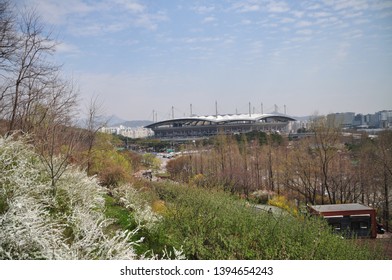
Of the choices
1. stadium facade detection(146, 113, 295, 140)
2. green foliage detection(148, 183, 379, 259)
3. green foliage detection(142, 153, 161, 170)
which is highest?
stadium facade detection(146, 113, 295, 140)

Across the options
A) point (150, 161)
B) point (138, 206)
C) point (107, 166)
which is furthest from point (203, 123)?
point (150, 161)

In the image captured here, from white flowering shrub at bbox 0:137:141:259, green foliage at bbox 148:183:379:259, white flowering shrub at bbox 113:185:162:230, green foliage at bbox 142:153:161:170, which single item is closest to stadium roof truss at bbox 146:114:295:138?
white flowering shrub at bbox 113:185:162:230

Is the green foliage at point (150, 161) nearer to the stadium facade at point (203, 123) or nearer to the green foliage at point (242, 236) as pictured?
the stadium facade at point (203, 123)

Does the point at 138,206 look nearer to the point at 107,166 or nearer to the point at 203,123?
the point at 203,123

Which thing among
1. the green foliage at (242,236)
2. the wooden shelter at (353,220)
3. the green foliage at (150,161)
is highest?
the green foliage at (150,161)

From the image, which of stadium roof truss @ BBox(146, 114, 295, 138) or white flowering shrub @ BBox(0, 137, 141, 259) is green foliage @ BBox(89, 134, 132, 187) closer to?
stadium roof truss @ BBox(146, 114, 295, 138)

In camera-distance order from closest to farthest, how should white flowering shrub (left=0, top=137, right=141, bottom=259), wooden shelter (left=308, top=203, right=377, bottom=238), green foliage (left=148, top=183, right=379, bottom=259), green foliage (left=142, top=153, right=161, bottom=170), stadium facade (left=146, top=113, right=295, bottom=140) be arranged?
white flowering shrub (left=0, top=137, right=141, bottom=259) < green foliage (left=148, top=183, right=379, bottom=259) < wooden shelter (left=308, top=203, right=377, bottom=238) < stadium facade (left=146, top=113, right=295, bottom=140) < green foliage (left=142, top=153, right=161, bottom=170)

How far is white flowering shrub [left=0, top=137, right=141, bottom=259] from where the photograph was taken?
2.06 m

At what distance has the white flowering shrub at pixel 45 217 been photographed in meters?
2.06

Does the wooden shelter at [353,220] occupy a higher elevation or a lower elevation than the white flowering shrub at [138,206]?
lower

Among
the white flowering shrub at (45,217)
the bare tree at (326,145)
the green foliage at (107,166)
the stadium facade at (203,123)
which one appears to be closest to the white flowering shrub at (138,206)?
the white flowering shrub at (45,217)

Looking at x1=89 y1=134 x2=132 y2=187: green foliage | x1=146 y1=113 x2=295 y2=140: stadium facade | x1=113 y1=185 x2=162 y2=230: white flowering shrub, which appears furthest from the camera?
x1=89 y1=134 x2=132 y2=187: green foliage

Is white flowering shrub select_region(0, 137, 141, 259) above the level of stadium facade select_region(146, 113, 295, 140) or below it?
below
